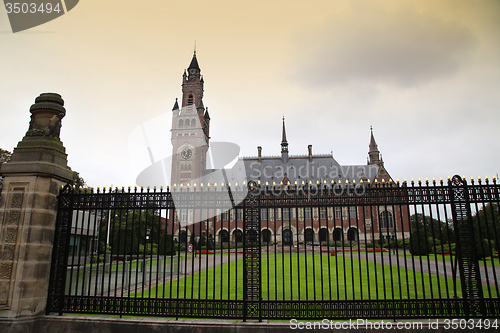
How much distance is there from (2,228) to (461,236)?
27.9 ft

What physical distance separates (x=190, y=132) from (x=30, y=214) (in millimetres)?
53970

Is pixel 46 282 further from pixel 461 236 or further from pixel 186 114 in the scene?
pixel 186 114

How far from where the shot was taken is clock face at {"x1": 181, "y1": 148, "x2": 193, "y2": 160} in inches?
2285

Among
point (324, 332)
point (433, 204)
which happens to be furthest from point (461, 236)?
point (324, 332)

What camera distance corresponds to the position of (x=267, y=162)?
61188mm

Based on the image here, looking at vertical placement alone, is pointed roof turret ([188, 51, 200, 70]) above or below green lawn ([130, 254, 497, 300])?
above

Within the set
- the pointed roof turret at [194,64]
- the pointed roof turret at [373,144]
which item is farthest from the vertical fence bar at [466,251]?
the pointed roof turret at [373,144]

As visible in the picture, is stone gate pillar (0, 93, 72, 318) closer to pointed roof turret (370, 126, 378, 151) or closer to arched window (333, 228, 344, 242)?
arched window (333, 228, 344, 242)

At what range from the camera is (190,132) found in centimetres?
5919
